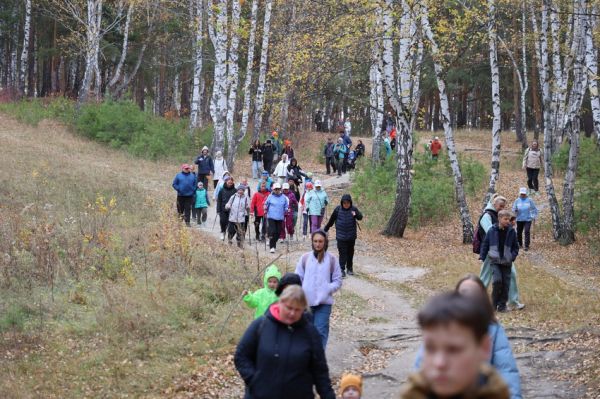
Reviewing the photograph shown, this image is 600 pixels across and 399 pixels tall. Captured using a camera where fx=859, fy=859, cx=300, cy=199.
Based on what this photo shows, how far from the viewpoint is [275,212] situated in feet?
66.4

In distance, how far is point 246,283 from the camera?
14852 millimetres

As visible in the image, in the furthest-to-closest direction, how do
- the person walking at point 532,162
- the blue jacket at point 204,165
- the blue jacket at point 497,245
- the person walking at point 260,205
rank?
1. the person walking at point 532,162
2. the blue jacket at point 204,165
3. the person walking at point 260,205
4. the blue jacket at point 497,245

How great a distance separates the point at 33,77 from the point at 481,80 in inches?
988

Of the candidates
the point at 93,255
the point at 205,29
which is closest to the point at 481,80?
the point at 205,29

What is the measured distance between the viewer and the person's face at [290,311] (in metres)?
5.83

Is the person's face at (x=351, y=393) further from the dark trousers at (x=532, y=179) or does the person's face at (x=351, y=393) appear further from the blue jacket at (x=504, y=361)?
the dark trousers at (x=532, y=179)

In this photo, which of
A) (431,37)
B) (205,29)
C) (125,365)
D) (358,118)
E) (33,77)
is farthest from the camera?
(358,118)

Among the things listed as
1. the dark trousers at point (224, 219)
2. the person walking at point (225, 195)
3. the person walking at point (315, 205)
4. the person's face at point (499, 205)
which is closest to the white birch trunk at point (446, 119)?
the person walking at point (315, 205)

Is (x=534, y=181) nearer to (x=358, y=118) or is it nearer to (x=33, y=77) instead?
(x=33, y=77)

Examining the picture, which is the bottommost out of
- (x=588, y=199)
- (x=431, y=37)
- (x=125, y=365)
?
(x=125, y=365)

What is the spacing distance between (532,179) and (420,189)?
5.77m

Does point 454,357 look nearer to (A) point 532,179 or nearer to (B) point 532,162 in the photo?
(B) point 532,162

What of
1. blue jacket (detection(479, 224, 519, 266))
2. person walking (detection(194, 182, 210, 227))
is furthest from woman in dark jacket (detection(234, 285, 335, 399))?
person walking (detection(194, 182, 210, 227))

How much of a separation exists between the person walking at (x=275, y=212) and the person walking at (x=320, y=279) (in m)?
10.3
